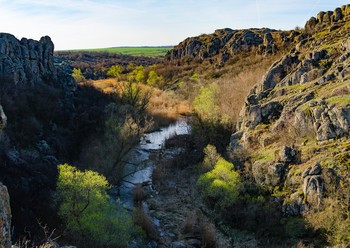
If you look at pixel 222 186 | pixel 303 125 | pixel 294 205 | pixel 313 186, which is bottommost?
pixel 294 205

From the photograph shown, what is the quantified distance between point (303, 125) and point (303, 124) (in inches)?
3.2

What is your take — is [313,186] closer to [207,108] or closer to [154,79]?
[207,108]

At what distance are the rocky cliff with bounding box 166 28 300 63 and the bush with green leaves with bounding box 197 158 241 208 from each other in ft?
180

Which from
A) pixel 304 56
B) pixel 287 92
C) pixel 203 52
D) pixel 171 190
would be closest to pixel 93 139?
pixel 171 190

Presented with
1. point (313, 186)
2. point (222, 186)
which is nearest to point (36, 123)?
point (222, 186)

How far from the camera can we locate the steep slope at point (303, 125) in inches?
979

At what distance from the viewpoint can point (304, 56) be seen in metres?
38.4

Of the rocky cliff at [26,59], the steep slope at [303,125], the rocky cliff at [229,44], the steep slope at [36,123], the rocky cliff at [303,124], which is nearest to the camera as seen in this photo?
the steep slope at [303,125]

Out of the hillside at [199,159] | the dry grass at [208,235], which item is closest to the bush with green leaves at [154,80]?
the hillside at [199,159]

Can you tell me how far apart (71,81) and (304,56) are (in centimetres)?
3226

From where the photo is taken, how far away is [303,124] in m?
29.6

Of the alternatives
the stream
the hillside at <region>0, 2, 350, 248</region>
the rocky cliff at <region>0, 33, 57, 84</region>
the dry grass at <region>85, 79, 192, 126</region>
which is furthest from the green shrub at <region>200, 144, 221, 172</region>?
the dry grass at <region>85, 79, 192, 126</region>

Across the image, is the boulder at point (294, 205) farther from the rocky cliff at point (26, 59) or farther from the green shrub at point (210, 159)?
the rocky cliff at point (26, 59)

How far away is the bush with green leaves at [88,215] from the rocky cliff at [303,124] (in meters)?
12.1
